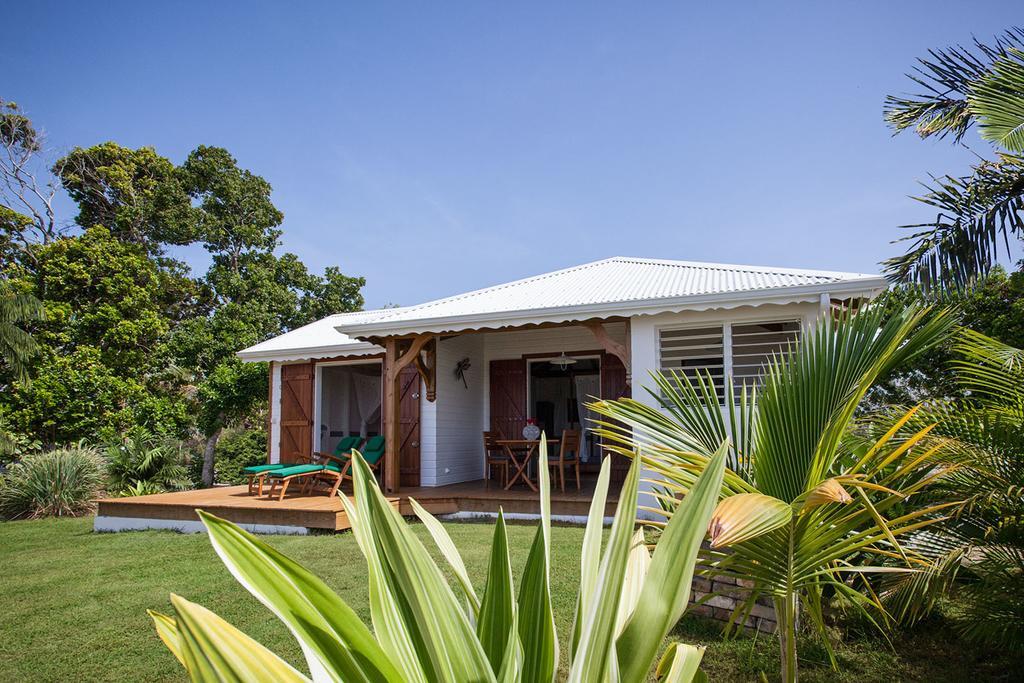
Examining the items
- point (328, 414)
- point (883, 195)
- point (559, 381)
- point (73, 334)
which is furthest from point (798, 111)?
point (73, 334)

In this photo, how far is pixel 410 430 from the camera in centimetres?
1095

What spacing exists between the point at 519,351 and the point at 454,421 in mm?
1792

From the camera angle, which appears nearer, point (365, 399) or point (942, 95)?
point (942, 95)

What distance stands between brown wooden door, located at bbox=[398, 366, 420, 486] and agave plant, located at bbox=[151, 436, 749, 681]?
9.94 meters

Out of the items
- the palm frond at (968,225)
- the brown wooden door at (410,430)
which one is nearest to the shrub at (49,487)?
the brown wooden door at (410,430)

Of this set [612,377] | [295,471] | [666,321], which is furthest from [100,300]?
[666,321]

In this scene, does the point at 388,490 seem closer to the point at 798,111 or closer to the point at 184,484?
the point at 184,484

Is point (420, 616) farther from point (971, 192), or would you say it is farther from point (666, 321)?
point (666, 321)

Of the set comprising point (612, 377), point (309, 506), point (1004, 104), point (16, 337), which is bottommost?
point (309, 506)

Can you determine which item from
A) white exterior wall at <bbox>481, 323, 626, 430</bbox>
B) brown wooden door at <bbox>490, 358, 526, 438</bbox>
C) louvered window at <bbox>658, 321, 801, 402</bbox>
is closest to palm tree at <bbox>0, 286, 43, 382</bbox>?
white exterior wall at <bbox>481, 323, 626, 430</bbox>

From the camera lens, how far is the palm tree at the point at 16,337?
12.7 m

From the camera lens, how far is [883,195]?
33.9 ft

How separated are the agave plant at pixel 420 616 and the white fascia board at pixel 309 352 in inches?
415

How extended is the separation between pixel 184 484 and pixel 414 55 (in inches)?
386
